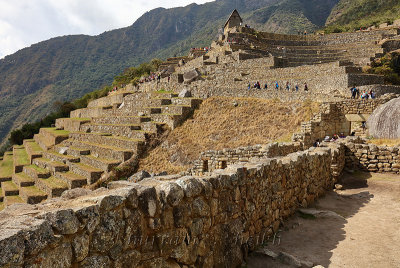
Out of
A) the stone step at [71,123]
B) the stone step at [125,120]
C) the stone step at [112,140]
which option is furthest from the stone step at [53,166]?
the stone step at [71,123]

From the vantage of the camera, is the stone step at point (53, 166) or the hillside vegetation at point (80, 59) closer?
the stone step at point (53, 166)

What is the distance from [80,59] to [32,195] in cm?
16665

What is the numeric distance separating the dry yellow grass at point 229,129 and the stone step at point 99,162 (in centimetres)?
152

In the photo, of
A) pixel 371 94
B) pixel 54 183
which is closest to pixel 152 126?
pixel 54 183

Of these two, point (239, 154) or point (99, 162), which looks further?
point (99, 162)

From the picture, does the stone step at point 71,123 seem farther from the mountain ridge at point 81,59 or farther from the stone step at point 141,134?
the mountain ridge at point 81,59

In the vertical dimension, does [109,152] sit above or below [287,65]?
below

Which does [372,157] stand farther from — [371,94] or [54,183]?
[54,183]

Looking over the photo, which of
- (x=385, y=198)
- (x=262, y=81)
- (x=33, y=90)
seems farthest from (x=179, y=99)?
(x=33, y=90)

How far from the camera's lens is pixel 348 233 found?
18.7 feet

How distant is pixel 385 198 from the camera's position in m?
7.70

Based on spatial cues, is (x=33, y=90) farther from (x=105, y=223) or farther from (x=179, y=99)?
(x=105, y=223)

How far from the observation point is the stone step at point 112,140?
57.3ft

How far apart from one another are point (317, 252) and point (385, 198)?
3.88 meters
